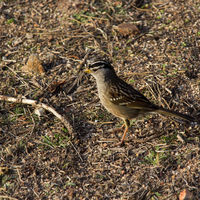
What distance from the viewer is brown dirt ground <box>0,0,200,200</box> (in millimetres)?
4836

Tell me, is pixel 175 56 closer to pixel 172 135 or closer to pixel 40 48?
pixel 172 135

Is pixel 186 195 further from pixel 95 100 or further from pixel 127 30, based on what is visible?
pixel 127 30

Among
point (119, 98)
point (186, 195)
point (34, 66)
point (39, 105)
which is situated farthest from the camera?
point (34, 66)

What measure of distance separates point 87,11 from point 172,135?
3.69m

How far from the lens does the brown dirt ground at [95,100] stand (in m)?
4.84

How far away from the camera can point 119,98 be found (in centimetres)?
558

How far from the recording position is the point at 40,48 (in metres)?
7.15

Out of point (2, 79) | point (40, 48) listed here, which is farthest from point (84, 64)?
point (2, 79)

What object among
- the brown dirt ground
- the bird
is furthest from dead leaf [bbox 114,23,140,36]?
the bird

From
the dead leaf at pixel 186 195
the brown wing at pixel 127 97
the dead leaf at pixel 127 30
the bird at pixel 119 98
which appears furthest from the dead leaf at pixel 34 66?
the dead leaf at pixel 186 195

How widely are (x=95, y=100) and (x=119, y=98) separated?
707 mm

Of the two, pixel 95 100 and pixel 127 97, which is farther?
pixel 95 100

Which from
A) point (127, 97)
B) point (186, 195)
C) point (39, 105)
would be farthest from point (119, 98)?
point (186, 195)

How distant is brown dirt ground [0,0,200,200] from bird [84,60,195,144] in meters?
0.31
